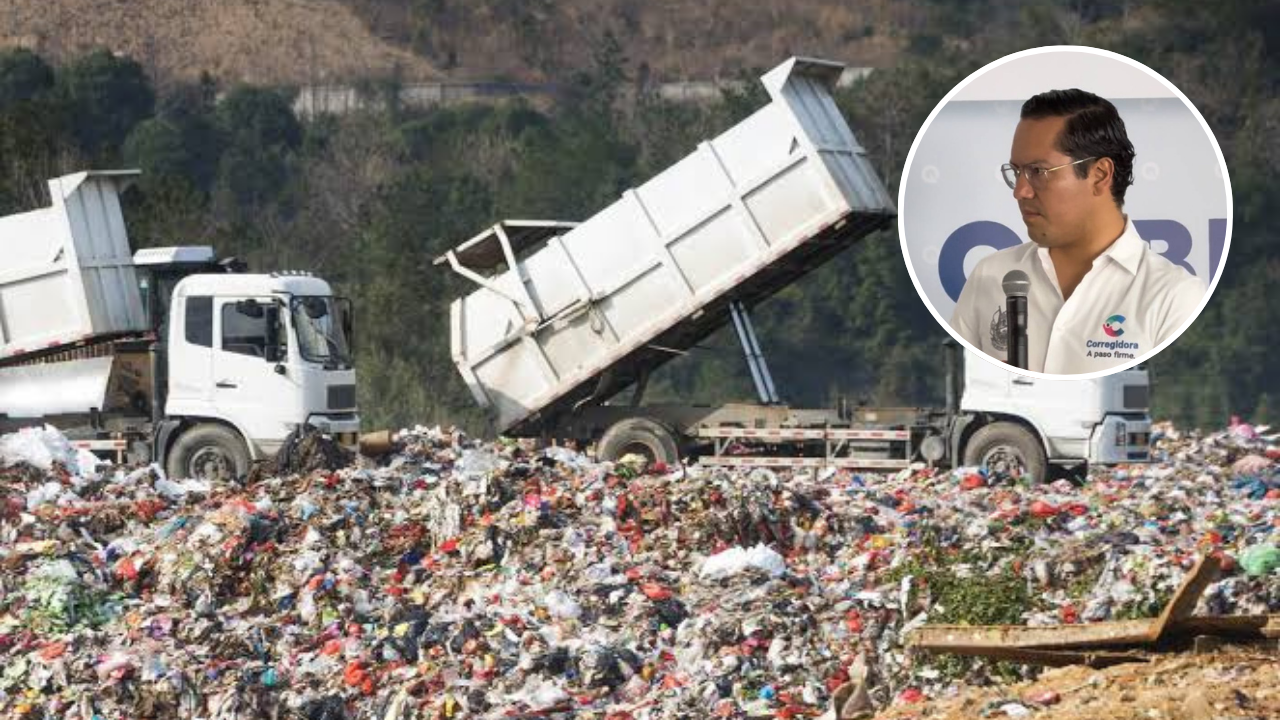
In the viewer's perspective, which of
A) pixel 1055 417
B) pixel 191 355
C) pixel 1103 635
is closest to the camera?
pixel 1103 635

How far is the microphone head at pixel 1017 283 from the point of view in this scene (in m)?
5.81

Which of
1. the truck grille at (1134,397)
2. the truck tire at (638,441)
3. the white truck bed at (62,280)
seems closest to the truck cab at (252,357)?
the white truck bed at (62,280)

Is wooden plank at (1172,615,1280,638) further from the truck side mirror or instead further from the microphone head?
the truck side mirror

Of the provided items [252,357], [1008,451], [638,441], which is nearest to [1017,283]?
[1008,451]

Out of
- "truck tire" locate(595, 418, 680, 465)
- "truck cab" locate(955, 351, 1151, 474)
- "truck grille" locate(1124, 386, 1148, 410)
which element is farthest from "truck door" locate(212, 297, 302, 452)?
"truck grille" locate(1124, 386, 1148, 410)

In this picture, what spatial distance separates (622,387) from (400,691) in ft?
26.0

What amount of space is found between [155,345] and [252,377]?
929 millimetres

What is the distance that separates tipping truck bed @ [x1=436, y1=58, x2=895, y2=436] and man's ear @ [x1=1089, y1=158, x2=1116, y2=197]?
41.1ft

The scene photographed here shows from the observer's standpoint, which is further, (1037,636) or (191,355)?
(191,355)

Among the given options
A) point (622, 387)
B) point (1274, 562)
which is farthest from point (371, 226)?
point (1274, 562)

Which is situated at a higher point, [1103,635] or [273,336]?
[273,336]

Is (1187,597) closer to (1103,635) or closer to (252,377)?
(1103,635)

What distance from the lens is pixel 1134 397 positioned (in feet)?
60.0

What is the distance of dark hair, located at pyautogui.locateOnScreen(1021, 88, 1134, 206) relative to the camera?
5.73 meters
